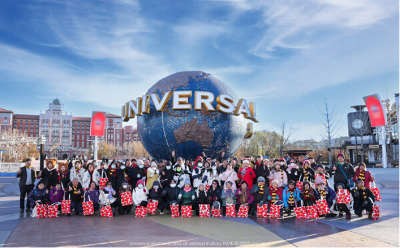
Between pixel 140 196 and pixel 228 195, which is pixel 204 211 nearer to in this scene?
pixel 228 195

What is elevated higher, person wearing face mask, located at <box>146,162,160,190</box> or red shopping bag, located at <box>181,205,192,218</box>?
person wearing face mask, located at <box>146,162,160,190</box>

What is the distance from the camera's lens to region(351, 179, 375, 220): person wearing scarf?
7227 millimetres

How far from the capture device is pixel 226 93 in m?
14.2

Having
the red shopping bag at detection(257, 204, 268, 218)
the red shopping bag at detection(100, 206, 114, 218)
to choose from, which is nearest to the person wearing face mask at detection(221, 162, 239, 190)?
the red shopping bag at detection(257, 204, 268, 218)

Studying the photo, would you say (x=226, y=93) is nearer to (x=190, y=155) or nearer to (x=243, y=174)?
(x=190, y=155)

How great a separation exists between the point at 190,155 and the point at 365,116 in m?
45.1

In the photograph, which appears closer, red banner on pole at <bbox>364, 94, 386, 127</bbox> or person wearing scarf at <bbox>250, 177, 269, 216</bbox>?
person wearing scarf at <bbox>250, 177, 269, 216</bbox>

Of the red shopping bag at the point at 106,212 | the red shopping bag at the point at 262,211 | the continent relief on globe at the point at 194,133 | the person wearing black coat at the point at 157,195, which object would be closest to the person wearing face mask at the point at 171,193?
the person wearing black coat at the point at 157,195

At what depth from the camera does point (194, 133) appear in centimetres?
1313

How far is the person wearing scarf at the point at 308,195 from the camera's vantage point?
25.2ft

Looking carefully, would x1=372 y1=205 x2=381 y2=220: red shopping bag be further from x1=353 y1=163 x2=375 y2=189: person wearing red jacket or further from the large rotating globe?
the large rotating globe

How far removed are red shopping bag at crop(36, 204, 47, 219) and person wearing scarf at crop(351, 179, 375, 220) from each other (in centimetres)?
845

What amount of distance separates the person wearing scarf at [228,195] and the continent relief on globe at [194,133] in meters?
5.09

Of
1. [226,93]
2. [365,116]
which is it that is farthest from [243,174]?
[365,116]
